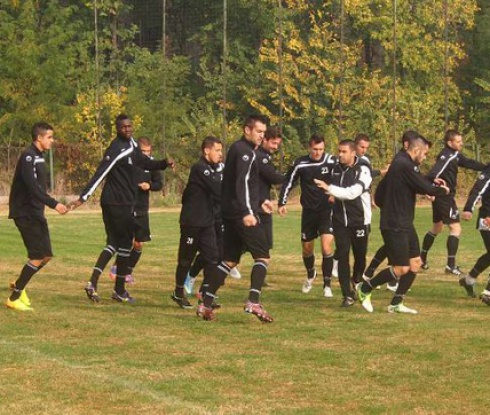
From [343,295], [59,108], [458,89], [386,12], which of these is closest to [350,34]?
[386,12]

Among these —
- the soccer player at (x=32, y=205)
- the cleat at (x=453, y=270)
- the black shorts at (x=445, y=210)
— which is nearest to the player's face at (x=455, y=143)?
the black shorts at (x=445, y=210)

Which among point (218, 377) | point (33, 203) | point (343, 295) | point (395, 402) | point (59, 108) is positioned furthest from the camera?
point (59, 108)

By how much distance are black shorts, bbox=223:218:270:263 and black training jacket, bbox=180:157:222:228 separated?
71 centimetres

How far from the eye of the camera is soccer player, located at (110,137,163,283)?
51.6 feet

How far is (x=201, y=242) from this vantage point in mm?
13414

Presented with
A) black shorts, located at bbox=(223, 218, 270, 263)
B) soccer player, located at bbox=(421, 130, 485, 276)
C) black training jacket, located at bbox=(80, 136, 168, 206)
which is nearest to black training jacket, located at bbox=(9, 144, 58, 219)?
black training jacket, located at bbox=(80, 136, 168, 206)

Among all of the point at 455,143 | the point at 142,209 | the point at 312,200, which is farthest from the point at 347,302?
the point at 455,143

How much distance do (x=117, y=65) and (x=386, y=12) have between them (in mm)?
11552

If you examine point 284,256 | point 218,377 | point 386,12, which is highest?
point 386,12

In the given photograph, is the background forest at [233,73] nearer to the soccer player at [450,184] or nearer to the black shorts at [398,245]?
the soccer player at [450,184]

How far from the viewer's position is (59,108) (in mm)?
45281

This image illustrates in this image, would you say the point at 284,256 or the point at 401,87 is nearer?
the point at 284,256

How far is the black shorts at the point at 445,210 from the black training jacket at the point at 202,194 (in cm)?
555

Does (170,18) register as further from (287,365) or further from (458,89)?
(287,365)
